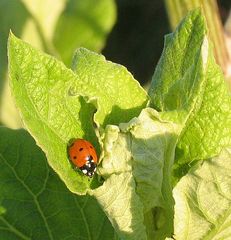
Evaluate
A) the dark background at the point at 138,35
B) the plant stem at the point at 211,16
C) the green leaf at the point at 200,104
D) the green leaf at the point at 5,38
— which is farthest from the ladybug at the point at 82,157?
the dark background at the point at 138,35

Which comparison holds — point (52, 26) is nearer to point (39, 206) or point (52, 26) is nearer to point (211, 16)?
point (211, 16)

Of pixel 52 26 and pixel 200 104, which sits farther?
pixel 52 26

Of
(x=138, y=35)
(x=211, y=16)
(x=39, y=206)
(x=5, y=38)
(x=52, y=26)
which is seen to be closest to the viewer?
(x=39, y=206)

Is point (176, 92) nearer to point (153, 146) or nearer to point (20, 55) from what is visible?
point (153, 146)

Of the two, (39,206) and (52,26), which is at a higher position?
(39,206)

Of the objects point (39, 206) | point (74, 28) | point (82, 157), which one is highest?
point (82, 157)

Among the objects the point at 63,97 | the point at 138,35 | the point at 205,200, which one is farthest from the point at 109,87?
the point at 138,35

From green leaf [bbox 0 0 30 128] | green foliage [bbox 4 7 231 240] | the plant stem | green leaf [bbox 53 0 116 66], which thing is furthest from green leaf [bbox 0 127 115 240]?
green leaf [bbox 53 0 116 66]
